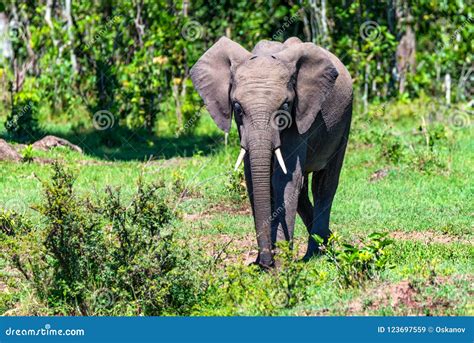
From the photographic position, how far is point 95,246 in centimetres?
916

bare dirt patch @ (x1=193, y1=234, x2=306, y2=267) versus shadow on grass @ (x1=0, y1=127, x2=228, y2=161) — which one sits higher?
bare dirt patch @ (x1=193, y1=234, x2=306, y2=267)

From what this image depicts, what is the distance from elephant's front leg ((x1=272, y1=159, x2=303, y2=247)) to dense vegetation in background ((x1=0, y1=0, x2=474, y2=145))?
8.32 meters

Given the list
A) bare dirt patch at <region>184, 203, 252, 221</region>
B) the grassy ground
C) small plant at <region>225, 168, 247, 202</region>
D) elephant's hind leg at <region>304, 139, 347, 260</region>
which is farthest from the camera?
small plant at <region>225, 168, 247, 202</region>

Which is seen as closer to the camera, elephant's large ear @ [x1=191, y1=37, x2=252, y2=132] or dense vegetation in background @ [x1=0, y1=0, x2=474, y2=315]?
dense vegetation in background @ [x1=0, y1=0, x2=474, y2=315]

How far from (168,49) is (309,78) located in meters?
10.0

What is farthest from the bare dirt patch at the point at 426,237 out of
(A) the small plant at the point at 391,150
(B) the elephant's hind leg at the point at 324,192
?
(A) the small plant at the point at 391,150

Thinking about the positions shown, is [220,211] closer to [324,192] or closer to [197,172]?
[197,172]

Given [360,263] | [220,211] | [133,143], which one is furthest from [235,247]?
[133,143]

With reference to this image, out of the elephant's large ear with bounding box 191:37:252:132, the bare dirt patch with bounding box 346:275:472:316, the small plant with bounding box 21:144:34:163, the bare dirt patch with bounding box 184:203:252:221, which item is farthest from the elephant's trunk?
the small plant with bounding box 21:144:34:163

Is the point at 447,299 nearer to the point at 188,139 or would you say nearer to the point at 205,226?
the point at 205,226

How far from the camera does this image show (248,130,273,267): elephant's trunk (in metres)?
9.39

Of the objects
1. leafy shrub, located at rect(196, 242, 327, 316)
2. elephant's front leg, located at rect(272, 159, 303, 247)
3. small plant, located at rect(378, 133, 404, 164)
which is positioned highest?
elephant's front leg, located at rect(272, 159, 303, 247)

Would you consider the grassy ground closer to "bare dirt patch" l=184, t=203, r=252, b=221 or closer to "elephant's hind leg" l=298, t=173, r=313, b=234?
"bare dirt patch" l=184, t=203, r=252, b=221
